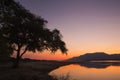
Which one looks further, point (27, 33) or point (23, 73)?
point (27, 33)

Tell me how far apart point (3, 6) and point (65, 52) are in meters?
27.5

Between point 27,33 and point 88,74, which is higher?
point 27,33

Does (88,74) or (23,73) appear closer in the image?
(23,73)

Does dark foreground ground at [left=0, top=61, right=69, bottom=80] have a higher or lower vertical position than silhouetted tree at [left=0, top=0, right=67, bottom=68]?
lower

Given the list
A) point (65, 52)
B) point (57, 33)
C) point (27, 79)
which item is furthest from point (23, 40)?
point (27, 79)

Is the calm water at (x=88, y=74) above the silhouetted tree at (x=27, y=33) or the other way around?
the other way around

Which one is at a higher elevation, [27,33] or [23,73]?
[27,33]

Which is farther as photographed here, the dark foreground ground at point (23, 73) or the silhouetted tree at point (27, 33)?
the silhouetted tree at point (27, 33)

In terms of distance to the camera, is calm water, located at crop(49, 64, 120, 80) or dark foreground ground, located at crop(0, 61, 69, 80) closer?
dark foreground ground, located at crop(0, 61, 69, 80)

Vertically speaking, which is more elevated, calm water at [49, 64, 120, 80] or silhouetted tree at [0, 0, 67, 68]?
silhouetted tree at [0, 0, 67, 68]

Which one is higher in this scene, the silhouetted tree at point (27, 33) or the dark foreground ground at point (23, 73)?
the silhouetted tree at point (27, 33)

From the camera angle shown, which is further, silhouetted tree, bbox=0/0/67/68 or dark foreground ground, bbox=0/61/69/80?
silhouetted tree, bbox=0/0/67/68

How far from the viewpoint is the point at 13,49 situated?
39.8 metres

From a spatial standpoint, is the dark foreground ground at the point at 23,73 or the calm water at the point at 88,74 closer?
the dark foreground ground at the point at 23,73
